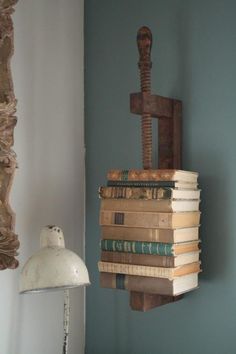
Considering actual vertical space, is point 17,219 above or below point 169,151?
below

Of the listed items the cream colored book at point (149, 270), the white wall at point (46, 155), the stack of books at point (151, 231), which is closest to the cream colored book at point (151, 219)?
the stack of books at point (151, 231)

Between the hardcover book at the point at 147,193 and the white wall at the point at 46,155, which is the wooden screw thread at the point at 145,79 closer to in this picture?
the hardcover book at the point at 147,193

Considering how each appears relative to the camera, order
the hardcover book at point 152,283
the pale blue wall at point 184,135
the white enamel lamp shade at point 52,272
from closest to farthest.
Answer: the white enamel lamp shade at point 52,272
the hardcover book at point 152,283
the pale blue wall at point 184,135

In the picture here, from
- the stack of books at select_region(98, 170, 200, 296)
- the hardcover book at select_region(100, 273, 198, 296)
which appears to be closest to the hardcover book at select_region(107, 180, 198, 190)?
the stack of books at select_region(98, 170, 200, 296)

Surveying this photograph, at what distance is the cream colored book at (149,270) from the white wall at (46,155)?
26 centimetres

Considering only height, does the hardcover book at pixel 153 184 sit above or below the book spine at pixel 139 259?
above

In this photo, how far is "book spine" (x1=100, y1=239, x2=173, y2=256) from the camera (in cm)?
124

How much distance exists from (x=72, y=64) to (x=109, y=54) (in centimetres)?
12

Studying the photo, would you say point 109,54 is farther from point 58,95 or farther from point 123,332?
point 123,332

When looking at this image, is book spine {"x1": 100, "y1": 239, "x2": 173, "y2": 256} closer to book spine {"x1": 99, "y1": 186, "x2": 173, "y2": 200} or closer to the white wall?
book spine {"x1": 99, "y1": 186, "x2": 173, "y2": 200}

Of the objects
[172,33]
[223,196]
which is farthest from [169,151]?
[172,33]

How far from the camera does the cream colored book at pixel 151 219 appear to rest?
1.24 meters

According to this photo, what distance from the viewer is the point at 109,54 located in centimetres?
159

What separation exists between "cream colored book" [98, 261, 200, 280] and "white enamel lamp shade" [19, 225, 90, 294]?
5.3 inches
